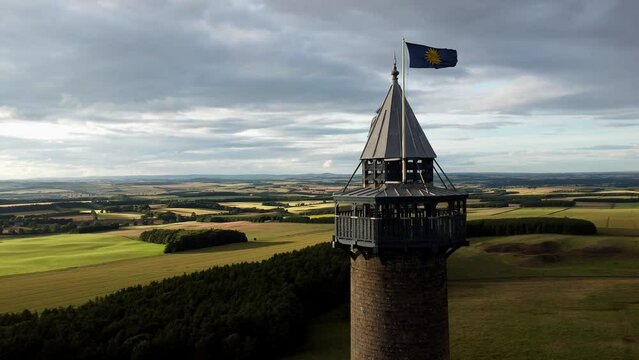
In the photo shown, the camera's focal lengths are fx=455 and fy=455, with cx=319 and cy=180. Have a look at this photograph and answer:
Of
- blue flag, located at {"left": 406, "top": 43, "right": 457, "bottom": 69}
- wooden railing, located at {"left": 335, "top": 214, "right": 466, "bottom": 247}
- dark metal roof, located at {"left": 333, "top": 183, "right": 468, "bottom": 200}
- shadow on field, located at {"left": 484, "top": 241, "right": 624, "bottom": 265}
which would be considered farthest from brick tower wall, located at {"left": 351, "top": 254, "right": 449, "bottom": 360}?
shadow on field, located at {"left": 484, "top": 241, "right": 624, "bottom": 265}

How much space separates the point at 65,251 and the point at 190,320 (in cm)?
6051

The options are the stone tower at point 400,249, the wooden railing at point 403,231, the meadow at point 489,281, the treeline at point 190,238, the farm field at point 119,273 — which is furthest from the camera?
the treeline at point 190,238

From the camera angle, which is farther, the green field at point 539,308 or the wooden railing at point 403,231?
the green field at point 539,308

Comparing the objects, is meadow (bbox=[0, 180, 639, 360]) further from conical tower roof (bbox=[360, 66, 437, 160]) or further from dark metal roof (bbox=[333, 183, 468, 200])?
conical tower roof (bbox=[360, 66, 437, 160])

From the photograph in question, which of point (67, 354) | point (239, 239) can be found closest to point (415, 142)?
point (67, 354)

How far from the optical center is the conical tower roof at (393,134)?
51.5 ft

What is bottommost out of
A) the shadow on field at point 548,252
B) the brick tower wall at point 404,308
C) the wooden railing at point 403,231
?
the shadow on field at point 548,252

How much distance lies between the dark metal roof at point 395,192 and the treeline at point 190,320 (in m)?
22.2

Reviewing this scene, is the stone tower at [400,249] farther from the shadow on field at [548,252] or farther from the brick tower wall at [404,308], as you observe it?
the shadow on field at [548,252]

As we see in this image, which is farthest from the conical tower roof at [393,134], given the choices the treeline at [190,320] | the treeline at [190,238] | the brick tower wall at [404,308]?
the treeline at [190,238]

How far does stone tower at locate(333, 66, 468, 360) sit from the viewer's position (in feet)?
48.3

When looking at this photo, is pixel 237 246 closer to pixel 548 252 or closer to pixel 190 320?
pixel 548 252

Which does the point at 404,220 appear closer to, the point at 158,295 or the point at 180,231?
the point at 158,295

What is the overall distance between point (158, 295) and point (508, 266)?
165 feet
